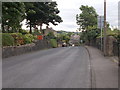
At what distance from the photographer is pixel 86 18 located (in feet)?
258

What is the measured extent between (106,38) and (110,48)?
1.24 metres

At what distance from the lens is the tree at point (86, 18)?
77156 mm

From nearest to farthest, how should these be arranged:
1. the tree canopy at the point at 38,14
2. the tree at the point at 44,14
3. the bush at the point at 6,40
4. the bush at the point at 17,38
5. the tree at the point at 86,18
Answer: the bush at the point at 6,40, the bush at the point at 17,38, the tree canopy at the point at 38,14, the tree at the point at 44,14, the tree at the point at 86,18

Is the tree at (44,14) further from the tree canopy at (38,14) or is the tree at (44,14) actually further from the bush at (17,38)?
the bush at (17,38)

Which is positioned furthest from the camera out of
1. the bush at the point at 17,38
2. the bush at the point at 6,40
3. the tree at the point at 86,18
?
the tree at the point at 86,18

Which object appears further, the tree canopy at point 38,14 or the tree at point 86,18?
the tree at point 86,18

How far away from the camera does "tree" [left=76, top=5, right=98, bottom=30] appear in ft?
253

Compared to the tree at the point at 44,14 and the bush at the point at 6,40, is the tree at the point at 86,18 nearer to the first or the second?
the tree at the point at 44,14

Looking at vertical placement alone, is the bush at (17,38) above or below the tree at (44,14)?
below

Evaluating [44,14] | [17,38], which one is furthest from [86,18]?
[17,38]

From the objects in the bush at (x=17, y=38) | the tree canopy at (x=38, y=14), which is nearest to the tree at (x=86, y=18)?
the tree canopy at (x=38, y=14)

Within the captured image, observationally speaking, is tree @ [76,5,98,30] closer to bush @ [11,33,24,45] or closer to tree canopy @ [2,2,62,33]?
tree canopy @ [2,2,62,33]

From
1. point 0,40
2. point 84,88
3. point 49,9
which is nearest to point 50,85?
point 84,88

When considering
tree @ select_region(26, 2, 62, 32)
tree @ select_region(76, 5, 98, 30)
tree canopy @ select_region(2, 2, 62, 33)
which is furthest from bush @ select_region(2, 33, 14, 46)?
tree @ select_region(76, 5, 98, 30)
